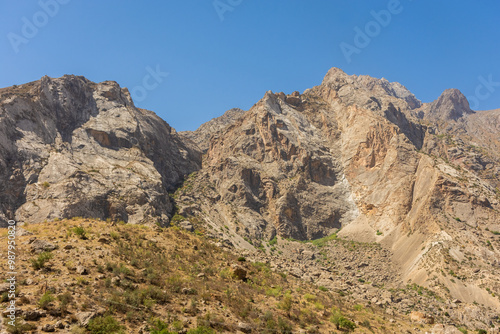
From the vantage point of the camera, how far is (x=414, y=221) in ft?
215

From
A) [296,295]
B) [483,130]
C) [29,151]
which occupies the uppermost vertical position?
[483,130]

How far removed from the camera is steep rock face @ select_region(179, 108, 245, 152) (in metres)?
144

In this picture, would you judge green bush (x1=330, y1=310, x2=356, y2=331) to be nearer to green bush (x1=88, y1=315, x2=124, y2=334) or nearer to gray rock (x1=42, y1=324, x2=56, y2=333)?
green bush (x1=88, y1=315, x2=124, y2=334)

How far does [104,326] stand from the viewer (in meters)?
13.9

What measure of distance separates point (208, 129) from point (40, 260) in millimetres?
141382

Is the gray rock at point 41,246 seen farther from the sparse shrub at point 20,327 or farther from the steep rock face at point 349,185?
the steep rock face at point 349,185

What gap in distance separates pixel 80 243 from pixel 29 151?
55.5 meters

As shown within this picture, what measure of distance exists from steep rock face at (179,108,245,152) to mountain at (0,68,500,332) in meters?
23.9

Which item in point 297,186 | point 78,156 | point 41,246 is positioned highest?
point 297,186

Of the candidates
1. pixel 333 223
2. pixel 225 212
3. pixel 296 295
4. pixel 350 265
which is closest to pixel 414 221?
pixel 350 265

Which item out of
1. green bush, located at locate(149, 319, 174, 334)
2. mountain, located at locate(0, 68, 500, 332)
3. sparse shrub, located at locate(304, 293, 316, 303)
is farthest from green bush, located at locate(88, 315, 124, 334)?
mountain, located at locate(0, 68, 500, 332)

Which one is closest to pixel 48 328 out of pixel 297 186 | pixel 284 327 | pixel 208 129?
pixel 284 327

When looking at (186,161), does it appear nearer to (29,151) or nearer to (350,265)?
(29,151)

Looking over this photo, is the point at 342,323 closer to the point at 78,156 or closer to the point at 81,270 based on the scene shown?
the point at 81,270
